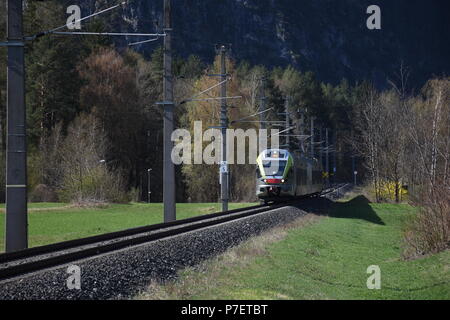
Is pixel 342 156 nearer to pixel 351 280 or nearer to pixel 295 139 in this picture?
pixel 295 139

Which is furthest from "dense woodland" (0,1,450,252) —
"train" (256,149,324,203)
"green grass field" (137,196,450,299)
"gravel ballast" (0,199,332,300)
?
"gravel ballast" (0,199,332,300)

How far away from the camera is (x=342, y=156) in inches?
5615

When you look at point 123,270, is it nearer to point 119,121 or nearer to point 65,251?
point 65,251

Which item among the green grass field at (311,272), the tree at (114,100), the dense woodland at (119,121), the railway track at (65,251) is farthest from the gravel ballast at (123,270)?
the tree at (114,100)

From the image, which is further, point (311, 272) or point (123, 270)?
point (311, 272)

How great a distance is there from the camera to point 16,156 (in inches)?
655

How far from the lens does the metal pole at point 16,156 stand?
16547mm

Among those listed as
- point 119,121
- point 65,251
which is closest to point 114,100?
point 119,121

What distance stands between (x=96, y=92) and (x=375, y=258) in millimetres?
49893

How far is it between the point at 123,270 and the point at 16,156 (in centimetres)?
505

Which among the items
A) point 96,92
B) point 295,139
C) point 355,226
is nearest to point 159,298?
point 355,226

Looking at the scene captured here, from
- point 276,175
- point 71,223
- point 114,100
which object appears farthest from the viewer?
point 114,100

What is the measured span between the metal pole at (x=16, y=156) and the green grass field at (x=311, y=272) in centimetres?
472

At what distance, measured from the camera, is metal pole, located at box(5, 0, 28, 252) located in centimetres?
1655
